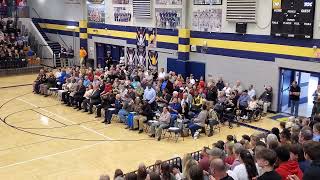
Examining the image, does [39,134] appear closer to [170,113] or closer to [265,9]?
[170,113]

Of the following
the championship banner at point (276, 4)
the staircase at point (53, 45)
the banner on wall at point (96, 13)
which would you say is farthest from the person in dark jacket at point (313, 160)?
the staircase at point (53, 45)

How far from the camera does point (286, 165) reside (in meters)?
5.36

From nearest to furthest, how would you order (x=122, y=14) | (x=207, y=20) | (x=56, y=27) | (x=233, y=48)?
1. (x=233, y=48)
2. (x=207, y=20)
3. (x=122, y=14)
4. (x=56, y=27)

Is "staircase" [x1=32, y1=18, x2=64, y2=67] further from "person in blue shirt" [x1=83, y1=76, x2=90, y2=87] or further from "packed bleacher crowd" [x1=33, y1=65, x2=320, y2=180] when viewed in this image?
"person in blue shirt" [x1=83, y1=76, x2=90, y2=87]

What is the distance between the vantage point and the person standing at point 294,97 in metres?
17.1

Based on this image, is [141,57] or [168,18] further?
[141,57]

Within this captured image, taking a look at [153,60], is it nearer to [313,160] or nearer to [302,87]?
[302,87]

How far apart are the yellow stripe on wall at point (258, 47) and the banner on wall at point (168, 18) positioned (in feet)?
4.76

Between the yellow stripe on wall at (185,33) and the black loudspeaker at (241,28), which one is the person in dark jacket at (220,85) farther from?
the yellow stripe on wall at (185,33)

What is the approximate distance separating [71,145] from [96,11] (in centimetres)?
1638

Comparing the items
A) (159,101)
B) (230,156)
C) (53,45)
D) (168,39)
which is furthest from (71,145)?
(53,45)

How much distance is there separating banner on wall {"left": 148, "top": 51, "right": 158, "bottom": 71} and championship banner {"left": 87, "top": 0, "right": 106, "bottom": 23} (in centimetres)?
530

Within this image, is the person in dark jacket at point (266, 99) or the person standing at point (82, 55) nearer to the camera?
the person in dark jacket at point (266, 99)

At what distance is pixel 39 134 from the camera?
15234 millimetres
